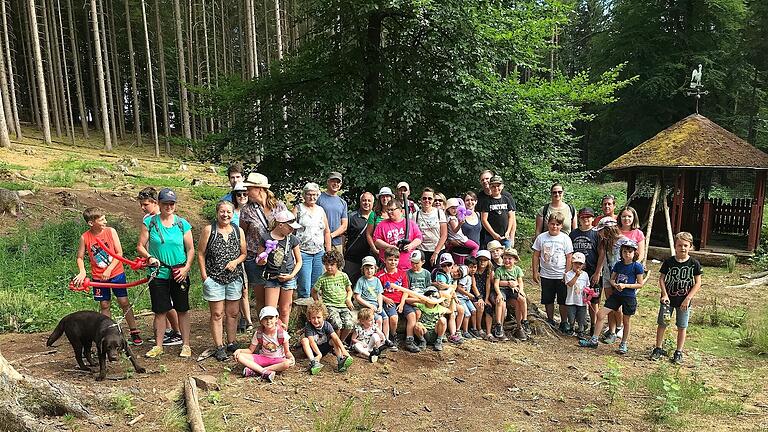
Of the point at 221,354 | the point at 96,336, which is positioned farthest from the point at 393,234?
the point at 96,336

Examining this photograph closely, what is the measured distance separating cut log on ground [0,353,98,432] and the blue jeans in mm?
2446

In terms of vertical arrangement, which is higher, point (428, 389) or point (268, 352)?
point (268, 352)

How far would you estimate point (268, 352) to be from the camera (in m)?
4.79

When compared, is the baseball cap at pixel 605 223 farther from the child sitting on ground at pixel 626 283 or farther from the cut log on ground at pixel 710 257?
the cut log on ground at pixel 710 257

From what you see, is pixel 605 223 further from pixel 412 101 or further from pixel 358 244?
pixel 412 101

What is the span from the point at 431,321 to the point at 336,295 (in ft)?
4.22

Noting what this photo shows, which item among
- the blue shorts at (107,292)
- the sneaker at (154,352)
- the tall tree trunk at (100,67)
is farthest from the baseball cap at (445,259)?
the tall tree trunk at (100,67)

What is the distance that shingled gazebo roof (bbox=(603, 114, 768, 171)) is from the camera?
1282 cm

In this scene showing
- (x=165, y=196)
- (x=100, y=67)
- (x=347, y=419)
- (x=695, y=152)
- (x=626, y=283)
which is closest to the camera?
(x=347, y=419)

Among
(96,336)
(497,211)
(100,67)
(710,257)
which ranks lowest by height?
(710,257)

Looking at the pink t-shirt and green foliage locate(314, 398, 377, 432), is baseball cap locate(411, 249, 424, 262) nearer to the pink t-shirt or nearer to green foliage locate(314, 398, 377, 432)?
the pink t-shirt

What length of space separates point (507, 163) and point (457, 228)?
118 inches

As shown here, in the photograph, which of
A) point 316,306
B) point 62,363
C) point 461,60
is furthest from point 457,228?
point 62,363

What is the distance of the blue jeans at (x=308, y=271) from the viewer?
563cm
